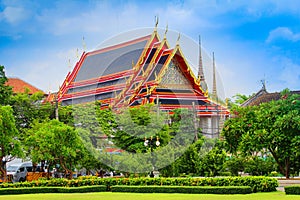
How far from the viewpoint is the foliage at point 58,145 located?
2353cm

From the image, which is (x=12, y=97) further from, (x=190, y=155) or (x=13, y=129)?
(x=190, y=155)

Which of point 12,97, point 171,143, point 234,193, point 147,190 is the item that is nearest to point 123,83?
point 12,97

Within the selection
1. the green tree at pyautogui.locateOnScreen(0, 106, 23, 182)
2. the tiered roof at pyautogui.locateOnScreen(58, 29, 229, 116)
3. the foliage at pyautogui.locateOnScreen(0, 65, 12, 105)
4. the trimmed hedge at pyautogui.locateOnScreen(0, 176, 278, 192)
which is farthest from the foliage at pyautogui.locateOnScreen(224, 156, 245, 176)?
the foliage at pyautogui.locateOnScreen(0, 65, 12, 105)

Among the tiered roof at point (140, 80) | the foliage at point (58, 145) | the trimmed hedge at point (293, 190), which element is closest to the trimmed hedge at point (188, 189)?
the trimmed hedge at point (293, 190)

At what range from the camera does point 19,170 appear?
3256cm

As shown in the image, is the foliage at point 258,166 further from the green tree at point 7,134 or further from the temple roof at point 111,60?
the temple roof at point 111,60

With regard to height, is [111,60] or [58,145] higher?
[111,60]

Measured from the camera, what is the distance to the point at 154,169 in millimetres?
23359

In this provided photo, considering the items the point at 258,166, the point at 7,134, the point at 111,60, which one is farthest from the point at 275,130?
the point at 111,60

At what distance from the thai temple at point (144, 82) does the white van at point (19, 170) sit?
6.43 m

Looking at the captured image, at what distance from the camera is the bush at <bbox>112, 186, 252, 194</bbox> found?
17.4 meters

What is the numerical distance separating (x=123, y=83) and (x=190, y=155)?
43.0 feet

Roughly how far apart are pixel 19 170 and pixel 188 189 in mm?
17109

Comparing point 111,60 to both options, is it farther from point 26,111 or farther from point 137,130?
point 137,130
